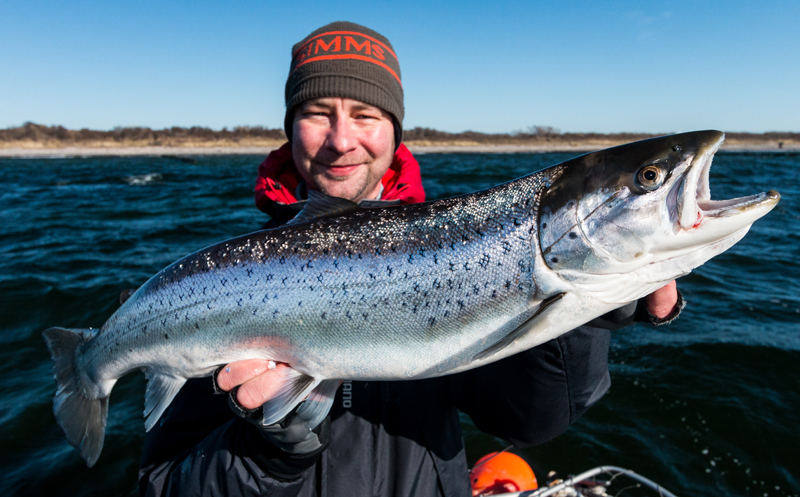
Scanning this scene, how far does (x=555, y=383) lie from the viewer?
82.4 inches

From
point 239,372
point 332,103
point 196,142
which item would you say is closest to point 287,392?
point 239,372

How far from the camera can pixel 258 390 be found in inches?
80.8

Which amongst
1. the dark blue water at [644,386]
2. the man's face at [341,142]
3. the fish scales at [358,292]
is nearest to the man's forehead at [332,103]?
the man's face at [341,142]

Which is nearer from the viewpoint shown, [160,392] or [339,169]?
[160,392]

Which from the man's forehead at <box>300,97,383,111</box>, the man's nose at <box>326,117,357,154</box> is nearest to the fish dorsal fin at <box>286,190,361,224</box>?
the man's nose at <box>326,117,357,154</box>

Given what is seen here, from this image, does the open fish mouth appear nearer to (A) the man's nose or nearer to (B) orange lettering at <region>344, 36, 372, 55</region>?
(A) the man's nose

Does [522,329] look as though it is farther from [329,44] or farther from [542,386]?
[329,44]

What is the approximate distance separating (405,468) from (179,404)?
4.26 feet

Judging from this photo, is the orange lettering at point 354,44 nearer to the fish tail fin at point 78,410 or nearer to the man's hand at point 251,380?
the man's hand at point 251,380

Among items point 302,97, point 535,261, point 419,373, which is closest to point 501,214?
point 535,261

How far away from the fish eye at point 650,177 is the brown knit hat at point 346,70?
1820 mm

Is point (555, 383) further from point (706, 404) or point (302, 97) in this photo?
point (706, 404)

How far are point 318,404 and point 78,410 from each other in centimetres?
151

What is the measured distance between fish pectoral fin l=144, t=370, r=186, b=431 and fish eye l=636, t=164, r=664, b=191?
7.47ft
